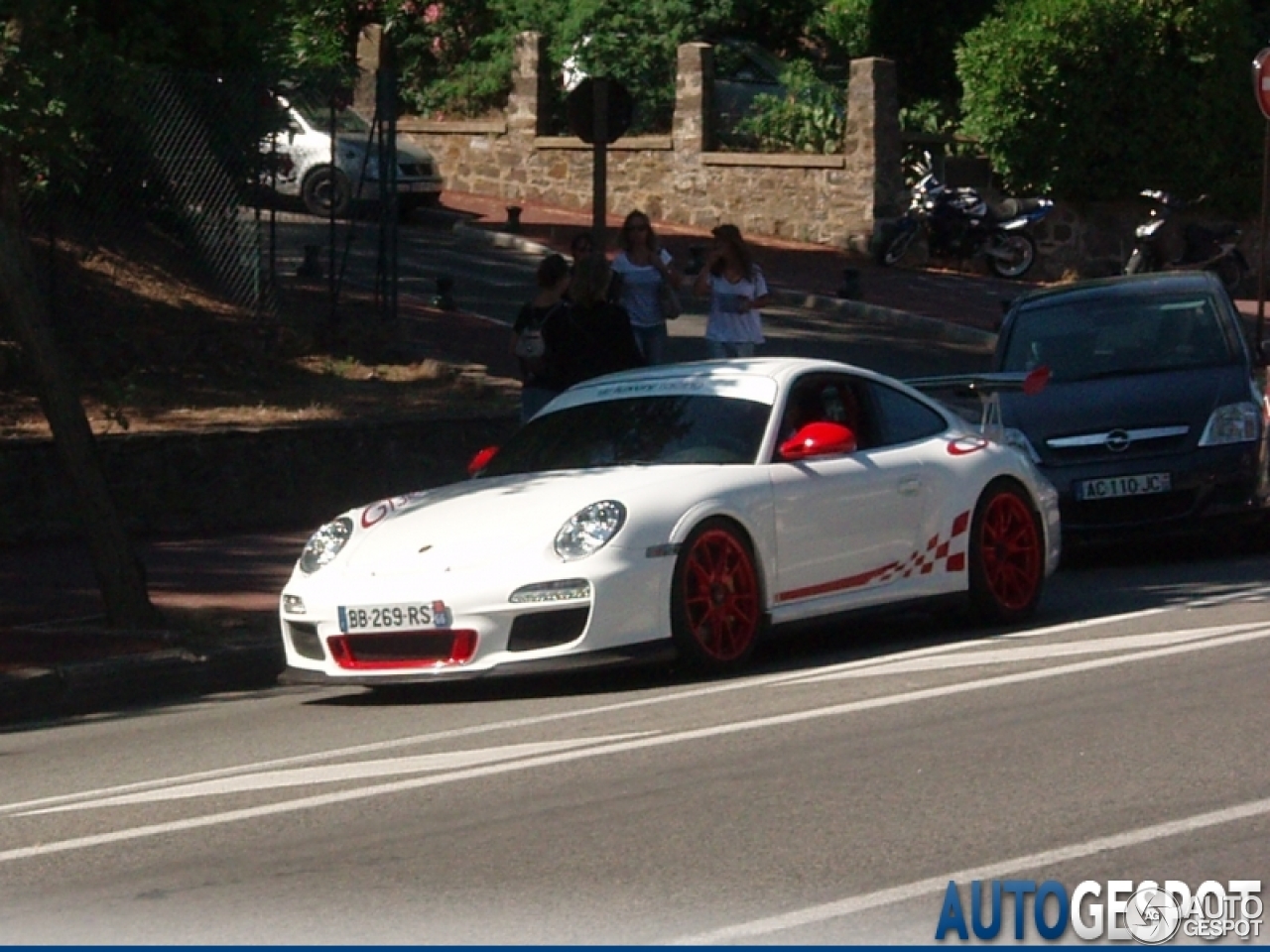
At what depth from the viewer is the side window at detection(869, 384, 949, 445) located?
11.3 m

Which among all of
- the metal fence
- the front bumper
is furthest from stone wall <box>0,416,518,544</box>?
the front bumper

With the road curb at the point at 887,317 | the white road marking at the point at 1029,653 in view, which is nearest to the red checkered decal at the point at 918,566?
the white road marking at the point at 1029,653

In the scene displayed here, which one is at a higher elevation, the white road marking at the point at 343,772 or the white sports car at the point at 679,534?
the white sports car at the point at 679,534

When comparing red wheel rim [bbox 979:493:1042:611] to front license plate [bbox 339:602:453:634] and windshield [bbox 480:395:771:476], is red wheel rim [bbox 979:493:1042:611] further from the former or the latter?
front license plate [bbox 339:602:453:634]

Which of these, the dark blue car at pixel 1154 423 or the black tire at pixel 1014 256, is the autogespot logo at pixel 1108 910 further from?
the black tire at pixel 1014 256

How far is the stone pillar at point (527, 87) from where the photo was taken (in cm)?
3528

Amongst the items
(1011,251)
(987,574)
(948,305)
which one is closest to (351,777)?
(987,574)

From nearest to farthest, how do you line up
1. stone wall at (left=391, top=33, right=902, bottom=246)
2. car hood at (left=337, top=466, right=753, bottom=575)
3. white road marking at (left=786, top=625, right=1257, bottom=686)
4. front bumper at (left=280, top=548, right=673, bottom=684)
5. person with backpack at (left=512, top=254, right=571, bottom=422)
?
front bumper at (left=280, top=548, right=673, bottom=684), car hood at (left=337, top=466, right=753, bottom=575), white road marking at (left=786, top=625, right=1257, bottom=686), person with backpack at (left=512, top=254, right=571, bottom=422), stone wall at (left=391, top=33, right=902, bottom=246)

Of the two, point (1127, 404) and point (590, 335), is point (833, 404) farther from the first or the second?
point (590, 335)

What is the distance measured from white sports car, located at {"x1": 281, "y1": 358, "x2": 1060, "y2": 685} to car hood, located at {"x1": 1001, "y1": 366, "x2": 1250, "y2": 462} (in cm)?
198

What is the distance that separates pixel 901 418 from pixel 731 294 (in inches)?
194

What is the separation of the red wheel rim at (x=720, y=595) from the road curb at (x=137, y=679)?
105 inches

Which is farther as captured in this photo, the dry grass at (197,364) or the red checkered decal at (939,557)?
the dry grass at (197,364)

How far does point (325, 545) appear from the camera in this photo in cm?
1048
